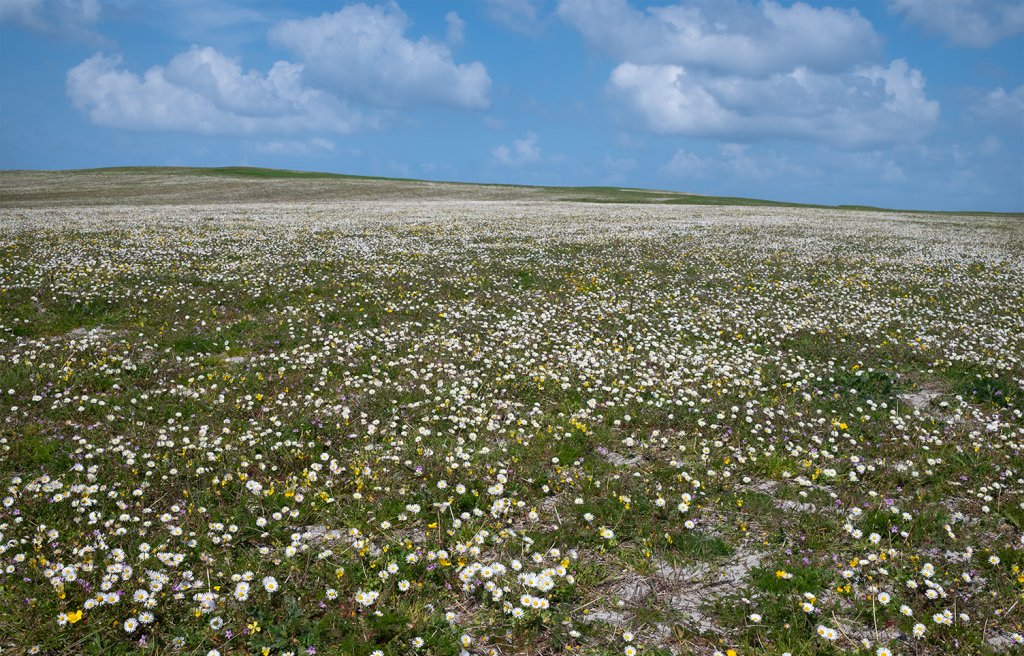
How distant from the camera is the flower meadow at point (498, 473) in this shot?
5.10 metres

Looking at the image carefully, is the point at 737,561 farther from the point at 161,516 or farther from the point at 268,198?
the point at 268,198

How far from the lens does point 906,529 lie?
6438mm

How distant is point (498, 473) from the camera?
24.5 ft

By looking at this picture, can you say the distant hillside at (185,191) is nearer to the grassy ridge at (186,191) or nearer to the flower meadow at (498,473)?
the grassy ridge at (186,191)

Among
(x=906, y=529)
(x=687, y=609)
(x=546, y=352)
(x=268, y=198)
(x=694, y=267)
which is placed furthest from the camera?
(x=268, y=198)

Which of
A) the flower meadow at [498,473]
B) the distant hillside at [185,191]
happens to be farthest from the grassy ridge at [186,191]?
the flower meadow at [498,473]

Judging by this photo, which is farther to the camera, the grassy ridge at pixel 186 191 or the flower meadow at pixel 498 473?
the grassy ridge at pixel 186 191

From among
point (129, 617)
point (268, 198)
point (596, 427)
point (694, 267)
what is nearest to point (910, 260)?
point (694, 267)

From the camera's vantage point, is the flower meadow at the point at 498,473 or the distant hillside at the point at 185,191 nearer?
the flower meadow at the point at 498,473

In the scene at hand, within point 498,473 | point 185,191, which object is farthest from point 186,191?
point 498,473

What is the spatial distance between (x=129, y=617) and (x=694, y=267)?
22.6 m

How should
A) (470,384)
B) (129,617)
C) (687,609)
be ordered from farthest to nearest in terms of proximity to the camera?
(470,384), (687,609), (129,617)

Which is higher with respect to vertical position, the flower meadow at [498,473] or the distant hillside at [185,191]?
the distant hillside at [185,191]

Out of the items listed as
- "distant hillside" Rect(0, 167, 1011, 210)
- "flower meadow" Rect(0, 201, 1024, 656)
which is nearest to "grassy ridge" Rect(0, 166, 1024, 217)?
"distant hillside" Rect(0, 167, 1011, 210)
